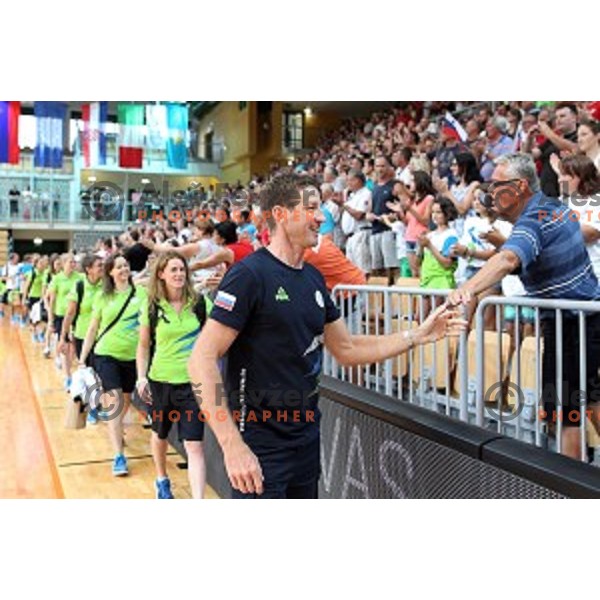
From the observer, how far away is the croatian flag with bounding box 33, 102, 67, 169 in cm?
1794

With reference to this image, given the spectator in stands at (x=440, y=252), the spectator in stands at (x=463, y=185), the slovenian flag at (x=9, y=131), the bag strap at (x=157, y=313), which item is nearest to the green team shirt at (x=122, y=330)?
the bag strap at (x=157, y=313)

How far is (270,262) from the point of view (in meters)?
2.31

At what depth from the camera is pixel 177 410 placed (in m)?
4.36

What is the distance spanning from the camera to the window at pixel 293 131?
23.0 metres

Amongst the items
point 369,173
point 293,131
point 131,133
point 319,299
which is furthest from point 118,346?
point 293,131

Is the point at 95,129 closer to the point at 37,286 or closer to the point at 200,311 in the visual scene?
the point at 37,286

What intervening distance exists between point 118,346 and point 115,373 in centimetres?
22

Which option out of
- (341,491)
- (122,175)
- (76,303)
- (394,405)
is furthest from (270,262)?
(122,175)

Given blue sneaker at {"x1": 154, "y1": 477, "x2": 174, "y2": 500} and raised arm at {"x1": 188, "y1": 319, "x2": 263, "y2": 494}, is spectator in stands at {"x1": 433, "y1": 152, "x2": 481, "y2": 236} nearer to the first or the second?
blue sneaker at {"x1": 154, "y1": 477, "x2": 174, "y2": 500}

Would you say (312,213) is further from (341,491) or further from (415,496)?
(341,491)

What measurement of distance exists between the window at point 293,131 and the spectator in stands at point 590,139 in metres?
18.6

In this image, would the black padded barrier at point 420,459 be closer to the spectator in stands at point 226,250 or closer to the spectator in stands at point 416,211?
the spectator in stands at point 226,250

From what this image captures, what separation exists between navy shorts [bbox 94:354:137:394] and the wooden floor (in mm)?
638

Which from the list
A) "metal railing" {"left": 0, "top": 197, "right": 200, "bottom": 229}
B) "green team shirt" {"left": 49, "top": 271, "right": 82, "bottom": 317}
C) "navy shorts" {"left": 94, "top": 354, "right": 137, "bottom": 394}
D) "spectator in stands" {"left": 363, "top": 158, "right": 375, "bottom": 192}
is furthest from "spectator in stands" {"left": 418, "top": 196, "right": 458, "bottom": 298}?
"metal railing" {"left": 0, "top": 197, "right": 200, "bottom": 229}
